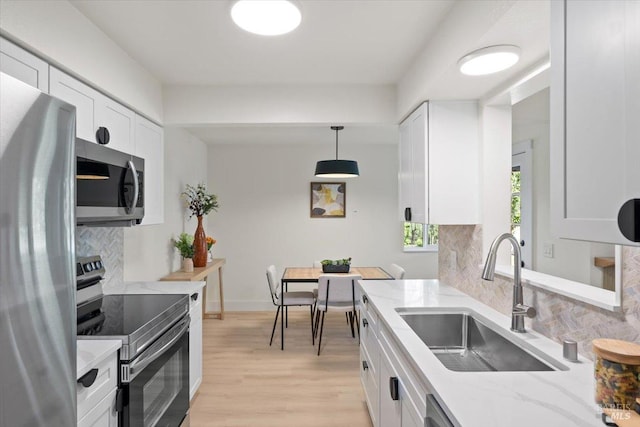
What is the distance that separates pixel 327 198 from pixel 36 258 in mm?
4691

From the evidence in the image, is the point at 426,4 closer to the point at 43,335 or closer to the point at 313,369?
the point at 43,335

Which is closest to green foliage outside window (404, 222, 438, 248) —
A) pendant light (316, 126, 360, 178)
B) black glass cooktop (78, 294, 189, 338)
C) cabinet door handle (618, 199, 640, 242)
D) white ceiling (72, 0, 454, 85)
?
pendant light (316, 126, 360, 178)

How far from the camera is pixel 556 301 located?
148 cm

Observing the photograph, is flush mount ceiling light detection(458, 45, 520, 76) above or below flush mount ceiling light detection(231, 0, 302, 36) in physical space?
below

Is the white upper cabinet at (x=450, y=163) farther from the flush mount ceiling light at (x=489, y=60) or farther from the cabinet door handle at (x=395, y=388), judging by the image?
the cabinet door handle at (x=395, y=388)

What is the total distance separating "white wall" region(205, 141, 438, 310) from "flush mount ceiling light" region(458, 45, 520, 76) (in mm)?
3642

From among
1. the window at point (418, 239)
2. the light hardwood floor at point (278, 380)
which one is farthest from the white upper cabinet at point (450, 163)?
the window at point (418, 239)

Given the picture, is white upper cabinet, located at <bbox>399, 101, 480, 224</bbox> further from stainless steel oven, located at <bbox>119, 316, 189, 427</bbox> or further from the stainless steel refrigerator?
the stainless steel refrigerator

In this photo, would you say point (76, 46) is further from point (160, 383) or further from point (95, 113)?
point (160, 383)

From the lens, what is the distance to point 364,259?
540 centimetres

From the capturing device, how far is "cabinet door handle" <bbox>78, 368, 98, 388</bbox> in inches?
51.2

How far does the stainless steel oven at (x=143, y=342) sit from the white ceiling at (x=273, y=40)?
1330 mm

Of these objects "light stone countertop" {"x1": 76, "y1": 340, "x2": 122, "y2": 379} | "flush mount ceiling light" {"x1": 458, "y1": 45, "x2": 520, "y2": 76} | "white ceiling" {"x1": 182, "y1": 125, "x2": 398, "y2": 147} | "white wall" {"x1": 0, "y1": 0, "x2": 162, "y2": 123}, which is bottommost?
"light stone countertop" {"x1": 76, "y1": 340, "x2": 122, "y2": 379}

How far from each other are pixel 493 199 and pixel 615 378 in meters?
1.36
